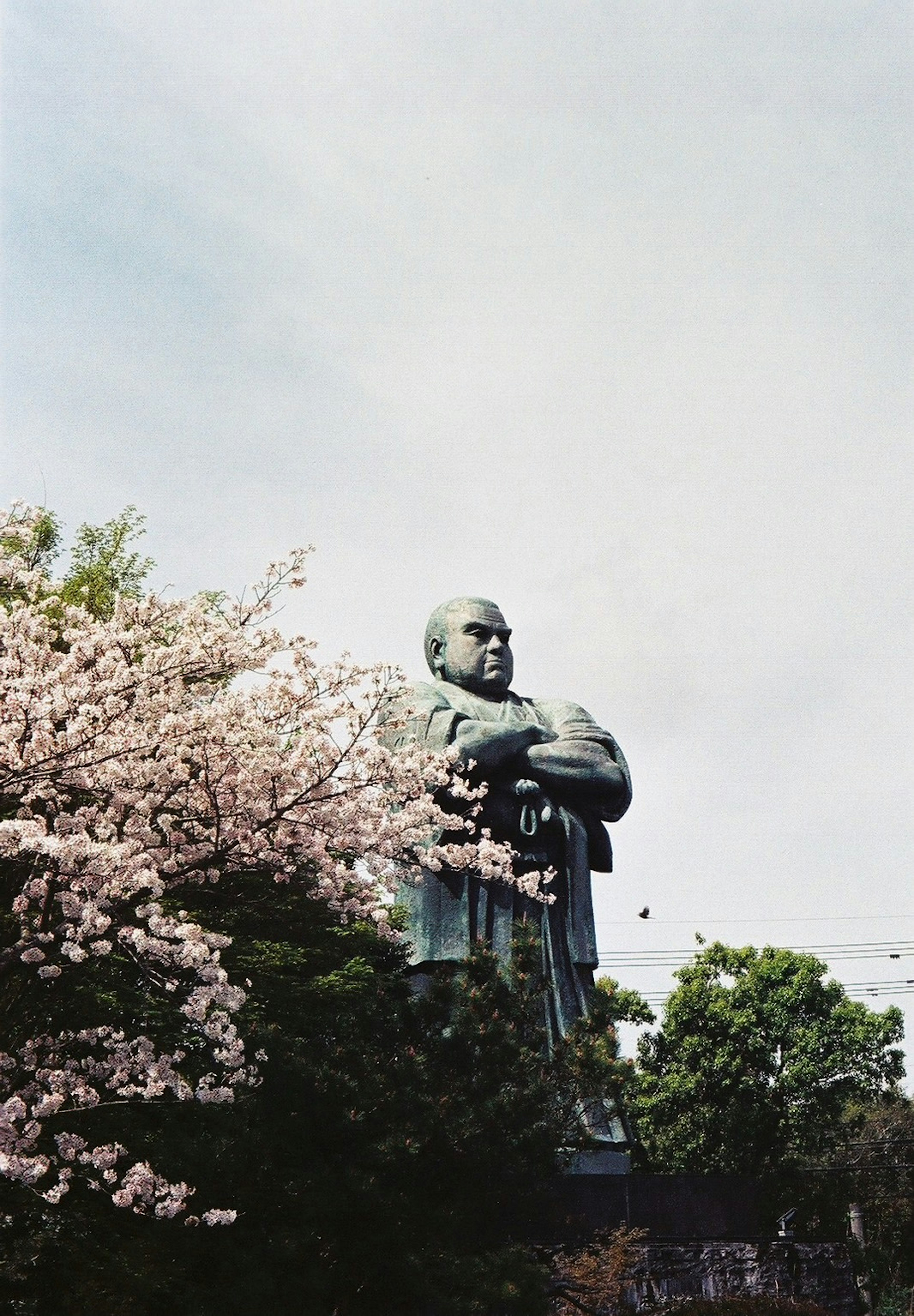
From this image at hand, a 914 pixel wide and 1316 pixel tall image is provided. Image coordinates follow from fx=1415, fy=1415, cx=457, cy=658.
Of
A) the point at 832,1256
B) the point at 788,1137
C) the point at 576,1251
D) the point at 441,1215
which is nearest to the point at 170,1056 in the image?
the point at 441,1215

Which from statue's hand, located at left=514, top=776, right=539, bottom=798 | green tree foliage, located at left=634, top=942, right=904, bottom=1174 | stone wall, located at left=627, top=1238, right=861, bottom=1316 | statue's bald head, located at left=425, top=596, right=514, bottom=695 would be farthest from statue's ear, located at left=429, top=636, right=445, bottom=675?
green tree foliage, located at left=634, top=942, right=904, bottom=1174

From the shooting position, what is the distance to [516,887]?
1251 centimetres

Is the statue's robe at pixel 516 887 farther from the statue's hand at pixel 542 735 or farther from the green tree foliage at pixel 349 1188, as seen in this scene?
the green tree foliage at pixel 349 1188

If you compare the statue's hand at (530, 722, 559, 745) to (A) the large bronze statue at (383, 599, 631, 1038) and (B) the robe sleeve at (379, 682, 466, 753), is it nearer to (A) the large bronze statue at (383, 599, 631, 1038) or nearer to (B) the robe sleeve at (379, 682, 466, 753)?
(A) the large bronze statue at (383, 599, 631, 1038)

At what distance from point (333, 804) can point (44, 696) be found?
5.96 feet

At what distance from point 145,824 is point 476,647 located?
255 inches

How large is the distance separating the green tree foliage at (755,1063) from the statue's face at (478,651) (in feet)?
54.5

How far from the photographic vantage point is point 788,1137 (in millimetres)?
27688

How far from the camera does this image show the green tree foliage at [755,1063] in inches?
1089

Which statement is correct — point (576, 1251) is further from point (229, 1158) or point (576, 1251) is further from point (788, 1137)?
point (788, 1137)

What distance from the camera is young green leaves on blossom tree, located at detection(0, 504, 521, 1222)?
280 inches

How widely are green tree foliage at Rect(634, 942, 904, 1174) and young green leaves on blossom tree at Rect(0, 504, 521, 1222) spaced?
67.3 feet

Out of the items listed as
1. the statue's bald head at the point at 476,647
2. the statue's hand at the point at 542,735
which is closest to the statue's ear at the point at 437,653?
the statue's bald head at the point at 476,647

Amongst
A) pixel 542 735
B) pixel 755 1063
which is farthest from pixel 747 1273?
pixel 755 1063
